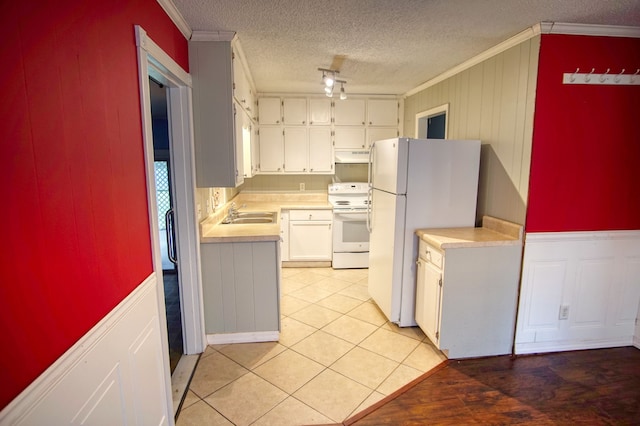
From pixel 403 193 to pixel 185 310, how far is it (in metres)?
1.97

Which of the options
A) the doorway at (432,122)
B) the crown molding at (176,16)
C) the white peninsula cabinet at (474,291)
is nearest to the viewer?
the crown molding at (176,16)

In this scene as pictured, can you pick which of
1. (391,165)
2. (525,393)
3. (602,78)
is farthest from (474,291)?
(602,78)

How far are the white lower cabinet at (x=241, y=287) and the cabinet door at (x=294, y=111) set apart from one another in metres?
2.50

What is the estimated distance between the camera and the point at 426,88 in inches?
160

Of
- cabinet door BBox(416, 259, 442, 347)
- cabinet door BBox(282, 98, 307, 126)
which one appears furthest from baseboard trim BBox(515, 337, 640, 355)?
cabinet door BBox(282, 98, 307, 126)

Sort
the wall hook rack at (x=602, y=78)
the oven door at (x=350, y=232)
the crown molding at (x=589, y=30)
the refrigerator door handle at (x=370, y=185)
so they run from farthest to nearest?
the oven door at (x=350, y=232) < the refrigerator door handle at (x=370, y=185) < the wall hook rack at (x=602, y=78) < the crown molding at (x=589, y=30)

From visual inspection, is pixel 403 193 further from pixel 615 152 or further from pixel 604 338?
pixel 604 338

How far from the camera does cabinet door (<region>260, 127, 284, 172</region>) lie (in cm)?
465

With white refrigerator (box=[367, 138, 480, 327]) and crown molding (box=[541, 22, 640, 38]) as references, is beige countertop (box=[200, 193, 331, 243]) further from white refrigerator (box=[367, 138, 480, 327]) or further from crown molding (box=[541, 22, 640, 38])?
crown molding (box=[541, 22, 640, 38])

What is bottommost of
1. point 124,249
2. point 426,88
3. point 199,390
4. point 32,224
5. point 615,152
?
point 199,390

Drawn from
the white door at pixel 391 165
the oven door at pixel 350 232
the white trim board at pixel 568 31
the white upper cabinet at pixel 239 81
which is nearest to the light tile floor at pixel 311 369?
the oven door at pixel 350 232

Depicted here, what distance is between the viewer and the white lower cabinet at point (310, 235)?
14.8ft

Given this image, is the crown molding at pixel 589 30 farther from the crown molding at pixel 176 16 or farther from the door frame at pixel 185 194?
the door frame at pixel 185 194

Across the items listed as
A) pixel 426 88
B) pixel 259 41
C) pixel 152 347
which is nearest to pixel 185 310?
pixel 152 347
